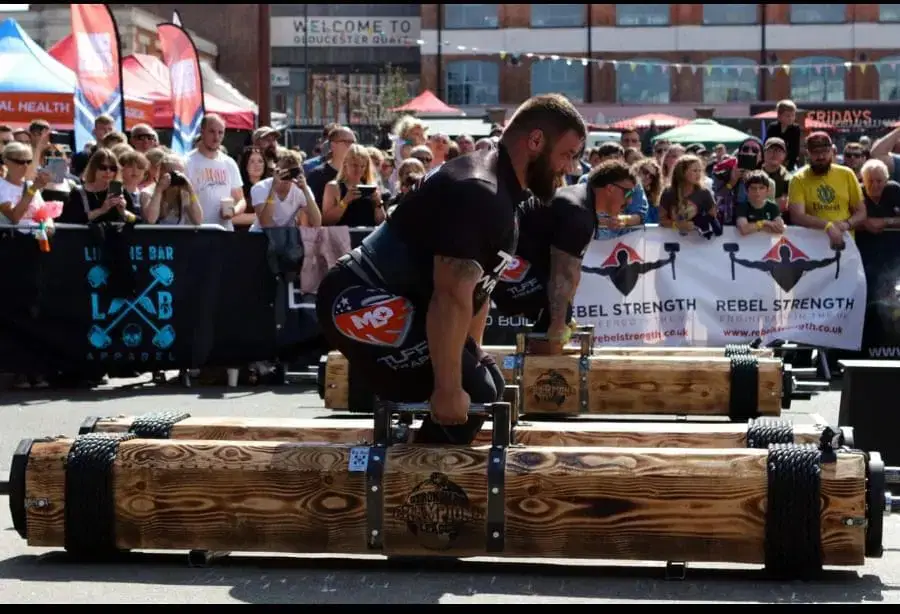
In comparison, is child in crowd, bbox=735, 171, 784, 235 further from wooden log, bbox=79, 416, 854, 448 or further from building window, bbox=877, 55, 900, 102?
building window, bbox=877, 55, 900, 102

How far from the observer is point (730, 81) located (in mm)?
67938

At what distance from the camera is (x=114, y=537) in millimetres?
5801

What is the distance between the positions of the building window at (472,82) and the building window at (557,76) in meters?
1.76

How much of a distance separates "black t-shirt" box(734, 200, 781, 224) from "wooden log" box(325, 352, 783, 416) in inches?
146

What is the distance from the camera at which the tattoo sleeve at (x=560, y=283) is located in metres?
9.65

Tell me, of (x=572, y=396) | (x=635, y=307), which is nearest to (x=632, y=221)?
(x=635, y=307)

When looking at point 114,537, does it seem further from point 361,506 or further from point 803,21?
point 803,21

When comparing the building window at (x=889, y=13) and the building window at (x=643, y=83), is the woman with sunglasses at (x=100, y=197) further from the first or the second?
the building window at (x=889, y=13)

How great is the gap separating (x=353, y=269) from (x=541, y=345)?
13.4 feet

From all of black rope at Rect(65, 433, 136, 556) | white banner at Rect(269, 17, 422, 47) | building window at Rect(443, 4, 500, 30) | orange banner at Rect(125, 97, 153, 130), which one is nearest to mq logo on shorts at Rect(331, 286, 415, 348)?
black rope at Rect(65, 433, 136, 556)

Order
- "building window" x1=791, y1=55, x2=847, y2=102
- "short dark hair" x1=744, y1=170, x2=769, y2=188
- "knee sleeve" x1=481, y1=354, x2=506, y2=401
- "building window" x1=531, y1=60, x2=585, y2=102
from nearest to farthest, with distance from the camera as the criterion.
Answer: "knee sleeve" x1=481, y1=354, x2=506, y2=401
"short dark hair" x1=744, y1=170, x2=769, y2=188
"building window" x1=791, y1=55, x2=847, y2=102
"building window" x1=531, y1=60, x2=585, y2=102

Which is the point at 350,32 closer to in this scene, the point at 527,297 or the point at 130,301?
the point at 130,301

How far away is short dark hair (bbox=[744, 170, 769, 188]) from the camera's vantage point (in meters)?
13.1

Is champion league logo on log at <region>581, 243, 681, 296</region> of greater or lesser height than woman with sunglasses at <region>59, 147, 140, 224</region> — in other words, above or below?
below
